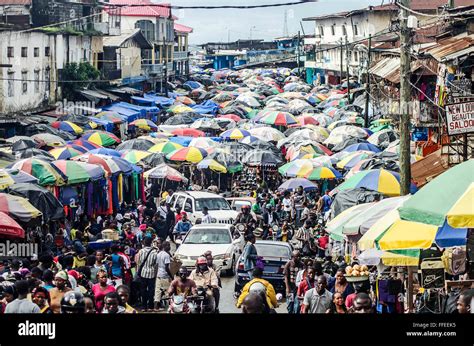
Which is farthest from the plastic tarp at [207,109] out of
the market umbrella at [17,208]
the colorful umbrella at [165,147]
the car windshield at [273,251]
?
the market umbrella at [17,208]

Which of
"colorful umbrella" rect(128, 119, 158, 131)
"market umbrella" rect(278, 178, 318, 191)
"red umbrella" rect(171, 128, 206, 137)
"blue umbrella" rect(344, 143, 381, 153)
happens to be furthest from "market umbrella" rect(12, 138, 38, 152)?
"colorful umbrella" rect(128, 119, 158, 131)

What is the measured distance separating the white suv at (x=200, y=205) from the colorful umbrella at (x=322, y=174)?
3444 millimetres

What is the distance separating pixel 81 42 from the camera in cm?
5628

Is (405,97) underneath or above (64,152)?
above

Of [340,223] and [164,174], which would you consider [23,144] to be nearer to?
[164,174]

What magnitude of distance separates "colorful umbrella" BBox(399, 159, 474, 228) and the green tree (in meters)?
41.3

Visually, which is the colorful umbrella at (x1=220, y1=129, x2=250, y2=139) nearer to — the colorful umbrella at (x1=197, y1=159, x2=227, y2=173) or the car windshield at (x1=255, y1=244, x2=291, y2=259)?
the colorful umbrella at (x1=197, y1=159, x2=227, y2=173)

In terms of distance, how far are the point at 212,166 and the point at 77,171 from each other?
9089 millimetres

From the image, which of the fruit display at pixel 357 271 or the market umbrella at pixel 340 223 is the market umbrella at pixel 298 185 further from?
the fruit display at pixel 357 271

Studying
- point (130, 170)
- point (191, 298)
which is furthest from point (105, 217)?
point (191, 298)

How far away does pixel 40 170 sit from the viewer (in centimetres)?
2205

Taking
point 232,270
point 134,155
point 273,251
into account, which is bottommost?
point 232,270

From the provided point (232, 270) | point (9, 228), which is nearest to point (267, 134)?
point (232, 270)

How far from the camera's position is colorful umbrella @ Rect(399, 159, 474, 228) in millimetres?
9172
